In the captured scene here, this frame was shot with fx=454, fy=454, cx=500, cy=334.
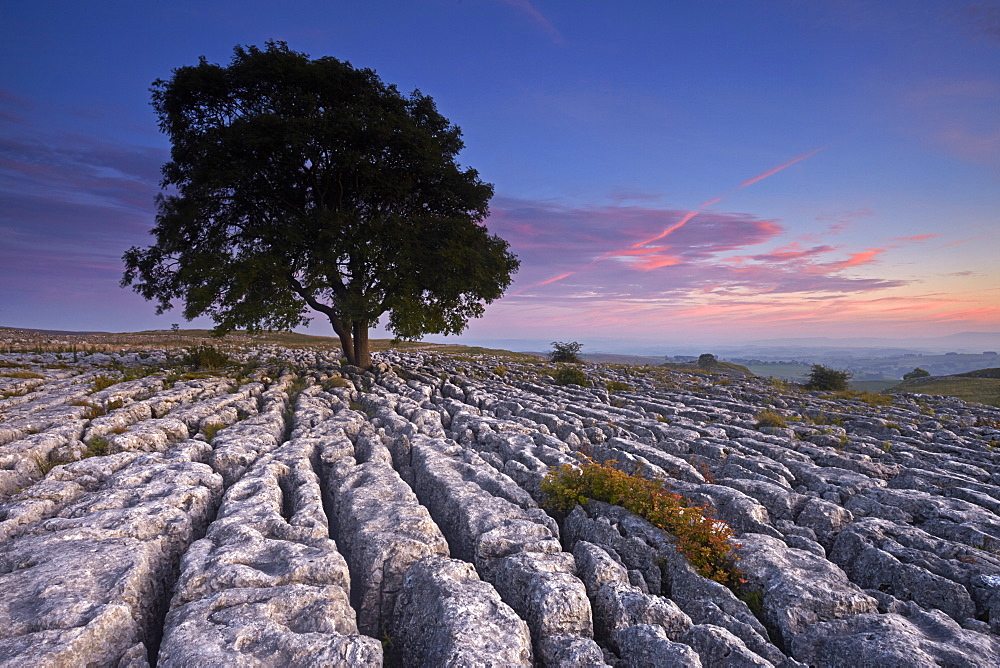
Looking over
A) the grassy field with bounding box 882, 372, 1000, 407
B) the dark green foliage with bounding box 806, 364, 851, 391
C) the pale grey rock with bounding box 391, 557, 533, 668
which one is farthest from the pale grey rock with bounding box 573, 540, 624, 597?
the dark green foliage with bounding box 806, 364, 851, 391

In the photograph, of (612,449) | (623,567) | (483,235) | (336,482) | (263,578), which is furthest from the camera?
(483,235)

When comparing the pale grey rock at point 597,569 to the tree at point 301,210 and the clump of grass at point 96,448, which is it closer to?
the clump of grass at point 96,448

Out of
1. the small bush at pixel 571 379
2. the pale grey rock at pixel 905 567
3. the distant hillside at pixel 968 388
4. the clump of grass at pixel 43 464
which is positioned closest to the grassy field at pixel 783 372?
the distant hillside at pixel 968 388

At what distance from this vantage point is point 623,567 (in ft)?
25.7

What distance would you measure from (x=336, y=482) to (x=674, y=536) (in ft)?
25.3

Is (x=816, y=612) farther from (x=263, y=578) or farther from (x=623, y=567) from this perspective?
(x=263, y=578)

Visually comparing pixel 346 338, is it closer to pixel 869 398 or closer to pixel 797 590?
pixel 797 590

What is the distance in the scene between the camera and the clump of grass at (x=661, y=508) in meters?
8.34

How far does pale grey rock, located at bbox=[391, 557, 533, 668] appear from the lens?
217 inches

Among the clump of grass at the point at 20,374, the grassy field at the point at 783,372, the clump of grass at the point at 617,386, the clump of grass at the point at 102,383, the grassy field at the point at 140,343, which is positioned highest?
the grassy field at the point at 140,343

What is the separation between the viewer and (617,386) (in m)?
33.2

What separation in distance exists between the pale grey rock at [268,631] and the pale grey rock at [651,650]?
329cm

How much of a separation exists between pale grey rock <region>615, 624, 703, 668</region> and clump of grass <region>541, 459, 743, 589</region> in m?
2.48

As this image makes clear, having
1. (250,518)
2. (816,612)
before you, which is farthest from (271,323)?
(816,612)
